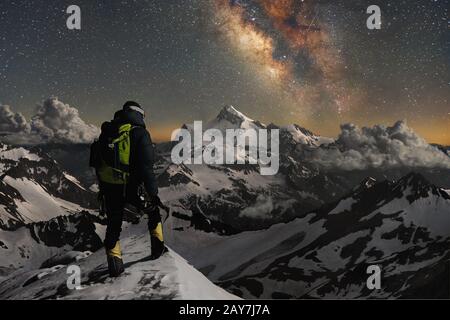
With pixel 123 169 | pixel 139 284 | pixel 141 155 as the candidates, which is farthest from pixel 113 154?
pixel 139 284

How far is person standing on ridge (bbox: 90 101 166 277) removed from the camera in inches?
418

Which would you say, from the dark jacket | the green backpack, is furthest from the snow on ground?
the green backpack

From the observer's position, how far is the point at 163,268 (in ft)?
38.5

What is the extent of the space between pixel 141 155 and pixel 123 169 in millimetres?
544

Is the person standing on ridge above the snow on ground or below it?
above

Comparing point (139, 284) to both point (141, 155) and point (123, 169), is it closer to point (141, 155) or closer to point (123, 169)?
point (123, 169)

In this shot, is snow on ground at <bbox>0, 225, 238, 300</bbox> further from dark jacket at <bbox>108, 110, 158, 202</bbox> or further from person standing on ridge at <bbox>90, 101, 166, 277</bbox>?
dark jacket at <bbox>108, 110, 158, 202</bbox>

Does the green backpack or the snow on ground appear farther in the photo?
A: the green backpack

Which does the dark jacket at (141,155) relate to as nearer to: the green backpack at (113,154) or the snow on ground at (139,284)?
the green backpack at (113,154)

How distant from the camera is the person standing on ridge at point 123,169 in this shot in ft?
34.9

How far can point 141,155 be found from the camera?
417 inches

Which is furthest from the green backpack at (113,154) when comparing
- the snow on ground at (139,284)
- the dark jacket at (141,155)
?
the snow on ground at (139,284)
